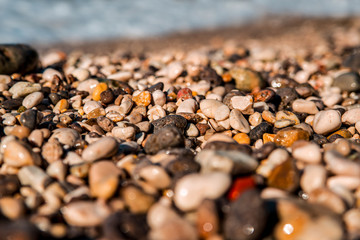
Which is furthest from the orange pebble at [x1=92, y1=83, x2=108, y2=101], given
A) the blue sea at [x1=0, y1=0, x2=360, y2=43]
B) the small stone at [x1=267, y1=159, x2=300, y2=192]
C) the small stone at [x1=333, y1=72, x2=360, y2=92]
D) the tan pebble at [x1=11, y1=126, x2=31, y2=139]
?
the blue sea at [x1=0, y1=0, x2=360, y2=43]

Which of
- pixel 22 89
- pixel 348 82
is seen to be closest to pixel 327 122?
pixel 348 82

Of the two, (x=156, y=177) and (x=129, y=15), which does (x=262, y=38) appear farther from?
(x=156, y=177)

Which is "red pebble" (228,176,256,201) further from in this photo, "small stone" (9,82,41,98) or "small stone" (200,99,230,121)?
"small stone" (9,82,41,98)

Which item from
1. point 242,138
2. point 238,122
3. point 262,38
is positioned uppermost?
point 238,122

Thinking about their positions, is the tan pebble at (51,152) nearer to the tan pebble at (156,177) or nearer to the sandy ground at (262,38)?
the tan pebble at (156,177)

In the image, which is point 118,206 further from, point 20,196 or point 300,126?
point 300,126

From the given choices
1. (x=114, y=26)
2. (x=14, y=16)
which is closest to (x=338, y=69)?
(x=114, y=26)

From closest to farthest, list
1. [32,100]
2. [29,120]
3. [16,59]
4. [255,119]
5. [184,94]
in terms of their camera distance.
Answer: [29,120] < [255,119] < [32,100] < [184,94] < [16,59]
